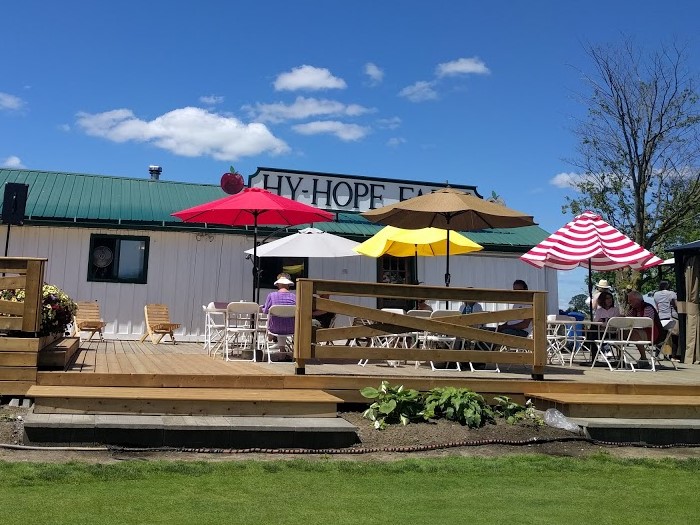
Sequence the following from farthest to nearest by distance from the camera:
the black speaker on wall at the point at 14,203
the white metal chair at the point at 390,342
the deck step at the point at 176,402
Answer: the black speaker on wall at the point at 14,203 < the white metal chair at the point at 390,342 < the deck step at the point at 176,402

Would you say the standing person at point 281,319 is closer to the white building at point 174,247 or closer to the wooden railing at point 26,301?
the wooden railing at point 26,301

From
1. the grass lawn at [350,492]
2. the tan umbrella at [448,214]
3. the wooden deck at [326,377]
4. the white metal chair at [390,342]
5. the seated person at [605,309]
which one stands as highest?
the tan umbrella at [448,214]

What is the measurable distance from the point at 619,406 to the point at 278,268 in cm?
878

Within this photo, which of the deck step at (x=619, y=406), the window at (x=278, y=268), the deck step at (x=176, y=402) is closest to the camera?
the deck step at (x=176, y=402)

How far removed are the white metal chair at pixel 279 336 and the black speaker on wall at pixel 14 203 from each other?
14.8 feet

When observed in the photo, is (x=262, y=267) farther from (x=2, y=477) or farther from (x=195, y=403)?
(x=2, y=477)

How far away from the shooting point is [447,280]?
912 cm

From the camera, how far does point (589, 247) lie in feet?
35.0

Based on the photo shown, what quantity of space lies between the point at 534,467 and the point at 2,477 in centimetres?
364

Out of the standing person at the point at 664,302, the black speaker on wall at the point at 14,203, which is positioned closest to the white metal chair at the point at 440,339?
the standing person at the point at 664,302

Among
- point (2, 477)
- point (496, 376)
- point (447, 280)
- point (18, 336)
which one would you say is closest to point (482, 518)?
point (2, 477)

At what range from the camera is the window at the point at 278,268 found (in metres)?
14.6

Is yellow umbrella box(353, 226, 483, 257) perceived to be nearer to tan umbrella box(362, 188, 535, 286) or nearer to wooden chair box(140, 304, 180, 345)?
tan umbrella box(362, 188, 535, 286)

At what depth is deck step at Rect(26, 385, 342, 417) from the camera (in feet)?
19.5
